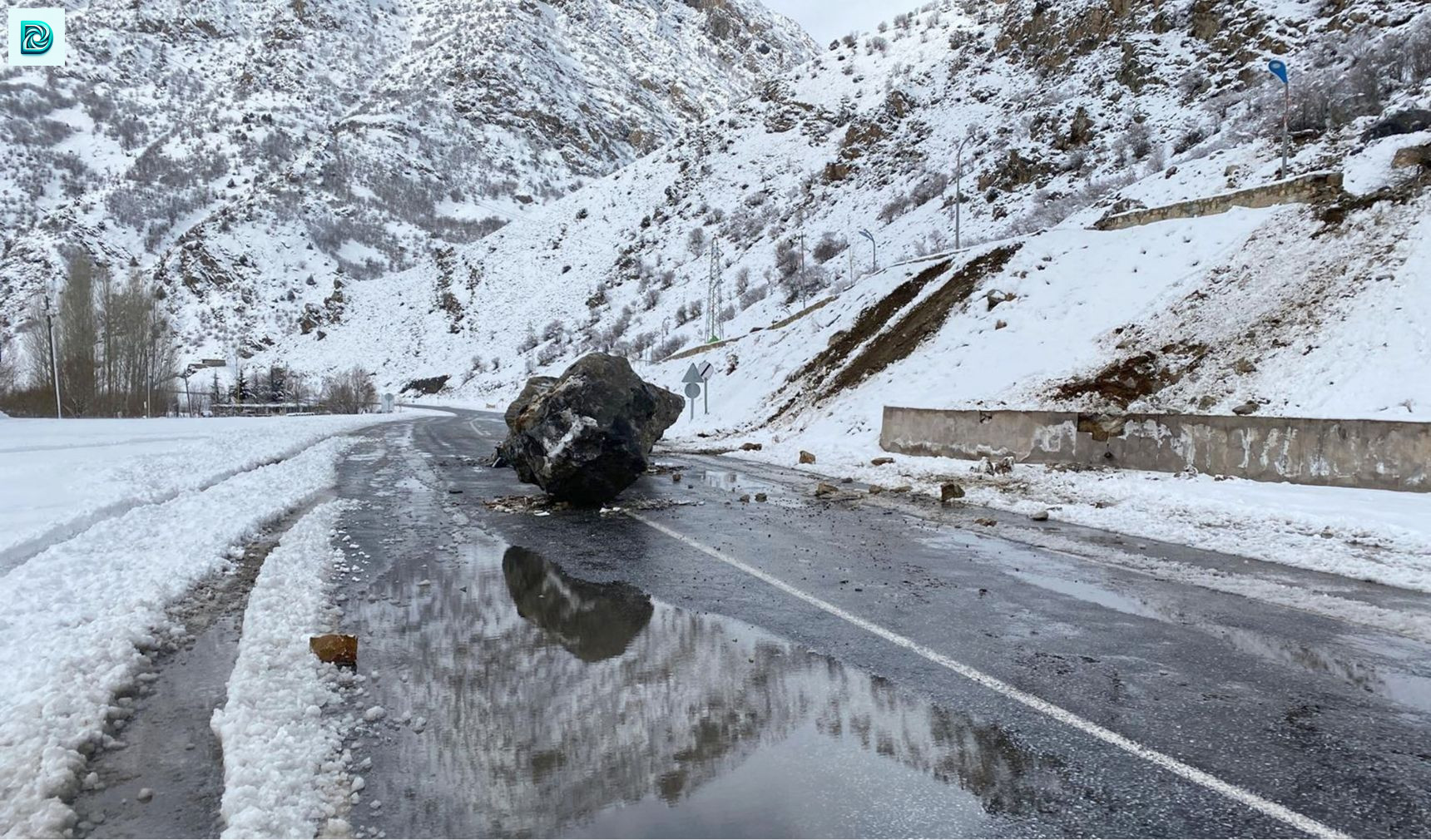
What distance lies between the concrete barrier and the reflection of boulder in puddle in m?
10.2

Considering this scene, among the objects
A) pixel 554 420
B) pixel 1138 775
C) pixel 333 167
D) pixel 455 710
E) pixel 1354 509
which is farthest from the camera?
pixel 333 167

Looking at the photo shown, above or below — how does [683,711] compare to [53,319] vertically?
below

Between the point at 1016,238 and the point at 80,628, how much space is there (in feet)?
89.2

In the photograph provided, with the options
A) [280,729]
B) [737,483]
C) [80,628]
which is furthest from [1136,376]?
[80,628]

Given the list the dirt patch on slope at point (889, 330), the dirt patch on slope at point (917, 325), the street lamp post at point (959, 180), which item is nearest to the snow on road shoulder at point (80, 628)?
the dirt patch on slope at point (917, 325)

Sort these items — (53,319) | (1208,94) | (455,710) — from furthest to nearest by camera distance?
(53,319) < (1208,94) < (455,710)

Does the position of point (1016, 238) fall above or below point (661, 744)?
above

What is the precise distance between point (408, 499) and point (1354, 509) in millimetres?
12822

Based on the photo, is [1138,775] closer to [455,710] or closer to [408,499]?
[455,710]

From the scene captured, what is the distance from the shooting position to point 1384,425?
10.7m

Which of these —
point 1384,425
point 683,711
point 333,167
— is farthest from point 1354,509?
point 333,167

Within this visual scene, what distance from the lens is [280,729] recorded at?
3664mm

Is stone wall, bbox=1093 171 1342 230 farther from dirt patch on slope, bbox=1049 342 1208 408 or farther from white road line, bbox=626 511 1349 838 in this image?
white road line, bbox=626 511 1349 838

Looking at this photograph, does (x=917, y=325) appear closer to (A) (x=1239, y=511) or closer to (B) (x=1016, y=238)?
(B) (x=1016, y=238)
